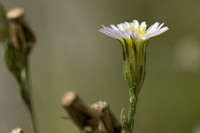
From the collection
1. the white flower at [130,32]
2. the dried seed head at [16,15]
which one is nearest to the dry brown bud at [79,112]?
the white flower at [130,32]

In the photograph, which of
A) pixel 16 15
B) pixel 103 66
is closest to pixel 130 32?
pixel 16 15

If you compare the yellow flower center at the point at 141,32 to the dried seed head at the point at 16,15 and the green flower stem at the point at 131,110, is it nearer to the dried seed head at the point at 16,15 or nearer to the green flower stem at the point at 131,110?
the green flower stem at the point at 131,110

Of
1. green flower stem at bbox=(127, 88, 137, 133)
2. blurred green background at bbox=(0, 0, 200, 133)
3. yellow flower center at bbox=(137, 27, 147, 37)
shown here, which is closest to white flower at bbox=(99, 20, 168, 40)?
yellow flower center at bbox=(137, 27, 147, 37)

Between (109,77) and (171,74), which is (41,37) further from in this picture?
(171,74)

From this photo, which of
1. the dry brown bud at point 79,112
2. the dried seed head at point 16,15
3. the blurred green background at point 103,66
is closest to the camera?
the dry brown bud at point 79,112

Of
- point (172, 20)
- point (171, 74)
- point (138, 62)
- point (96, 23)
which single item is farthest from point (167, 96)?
point (138, 62)

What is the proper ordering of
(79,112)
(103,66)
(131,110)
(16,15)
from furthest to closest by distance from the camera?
(103,66) < (16,15) < (131,110) < (79,112)

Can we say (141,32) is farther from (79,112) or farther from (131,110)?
(79,112)

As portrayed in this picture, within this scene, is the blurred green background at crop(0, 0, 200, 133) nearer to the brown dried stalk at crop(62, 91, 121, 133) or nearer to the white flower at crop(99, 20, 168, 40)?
the white flower at crop(99, 20, 168, 40)
